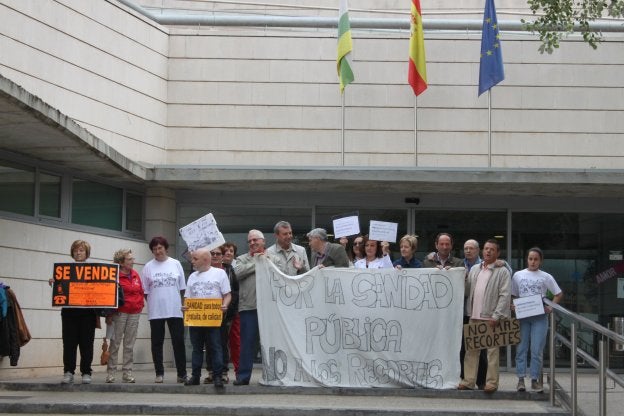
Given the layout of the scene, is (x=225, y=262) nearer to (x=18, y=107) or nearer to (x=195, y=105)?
(x=18, y=107)

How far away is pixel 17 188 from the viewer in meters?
15.0

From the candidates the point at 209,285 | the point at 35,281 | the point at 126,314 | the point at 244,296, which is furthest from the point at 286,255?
the point at 35,281

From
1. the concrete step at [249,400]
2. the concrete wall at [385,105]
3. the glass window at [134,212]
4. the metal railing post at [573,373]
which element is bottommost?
the concrete step at [249,400]

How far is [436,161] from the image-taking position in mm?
18656

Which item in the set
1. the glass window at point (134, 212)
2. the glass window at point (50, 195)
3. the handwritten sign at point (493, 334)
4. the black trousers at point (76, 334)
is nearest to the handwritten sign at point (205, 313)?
the black trousers at point (76, 334)

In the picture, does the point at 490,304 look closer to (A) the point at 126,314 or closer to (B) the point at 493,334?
(B) the point at 493,334

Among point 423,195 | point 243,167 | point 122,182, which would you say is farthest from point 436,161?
point 122,182

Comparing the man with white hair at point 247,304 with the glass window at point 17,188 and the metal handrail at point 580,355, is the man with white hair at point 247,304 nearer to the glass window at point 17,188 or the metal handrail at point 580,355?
the metal handrail at point 580,355

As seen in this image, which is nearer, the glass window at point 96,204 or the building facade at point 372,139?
the glass window at point 96,204

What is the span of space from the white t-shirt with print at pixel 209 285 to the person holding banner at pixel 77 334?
1.24m

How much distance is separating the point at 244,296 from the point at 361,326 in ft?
4.74

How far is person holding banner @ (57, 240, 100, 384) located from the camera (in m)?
13.0

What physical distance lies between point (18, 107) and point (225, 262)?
3.49 m

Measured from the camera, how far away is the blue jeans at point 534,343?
1255 cm
